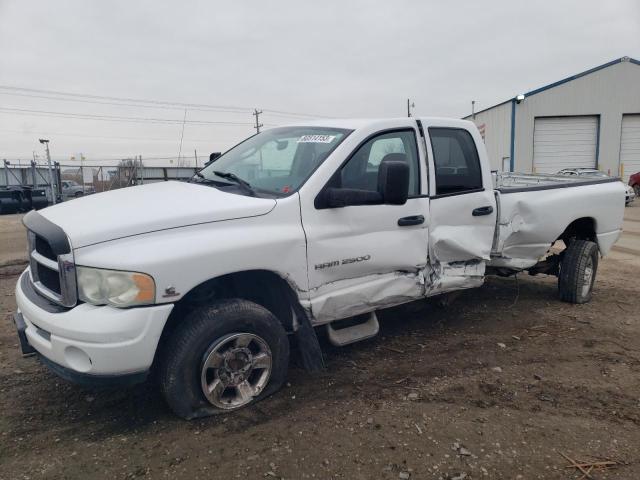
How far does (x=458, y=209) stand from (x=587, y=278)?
241cm

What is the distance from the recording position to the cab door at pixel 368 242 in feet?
11.8

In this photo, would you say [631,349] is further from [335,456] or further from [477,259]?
[335,456]

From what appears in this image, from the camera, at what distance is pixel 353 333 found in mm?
4070

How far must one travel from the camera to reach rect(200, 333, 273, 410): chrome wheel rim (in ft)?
10.5

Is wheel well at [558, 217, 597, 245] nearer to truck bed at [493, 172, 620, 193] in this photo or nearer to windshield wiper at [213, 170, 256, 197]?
truck bed at [493, 172, 620, 193]


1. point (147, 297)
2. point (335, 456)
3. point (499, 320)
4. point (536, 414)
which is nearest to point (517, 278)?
point (499, 320)

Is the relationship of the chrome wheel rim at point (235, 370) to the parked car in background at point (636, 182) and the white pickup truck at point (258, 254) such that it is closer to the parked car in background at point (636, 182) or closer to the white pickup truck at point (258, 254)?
the white pickup truck at point (258, 254)

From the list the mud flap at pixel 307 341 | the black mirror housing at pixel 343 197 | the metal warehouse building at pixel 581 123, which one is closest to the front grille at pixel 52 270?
the mud flap at pixel 307 341

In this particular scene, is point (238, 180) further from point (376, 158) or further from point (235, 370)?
Answer: point (235, 370)

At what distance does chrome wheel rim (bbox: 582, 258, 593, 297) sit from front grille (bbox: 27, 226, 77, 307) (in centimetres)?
519

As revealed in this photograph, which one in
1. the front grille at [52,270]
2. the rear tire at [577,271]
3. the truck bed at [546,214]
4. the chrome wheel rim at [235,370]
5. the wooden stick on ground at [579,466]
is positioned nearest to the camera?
the wooden stick on ground at [579,466]

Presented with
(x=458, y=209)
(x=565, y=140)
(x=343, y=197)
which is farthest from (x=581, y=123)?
(x=343, y=197)

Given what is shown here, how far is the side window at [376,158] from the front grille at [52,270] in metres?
1.90

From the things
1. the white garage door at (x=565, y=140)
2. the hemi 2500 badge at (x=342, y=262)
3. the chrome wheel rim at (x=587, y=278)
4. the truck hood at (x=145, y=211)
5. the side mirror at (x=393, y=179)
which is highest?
the white garage door at (x=565, y=140)
